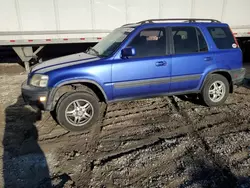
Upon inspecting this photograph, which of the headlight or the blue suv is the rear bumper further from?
the headlight

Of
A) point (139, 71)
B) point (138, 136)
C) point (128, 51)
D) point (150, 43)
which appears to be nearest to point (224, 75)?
point (150, 43)

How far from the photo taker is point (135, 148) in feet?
10.6

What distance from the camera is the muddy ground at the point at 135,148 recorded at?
103 inches

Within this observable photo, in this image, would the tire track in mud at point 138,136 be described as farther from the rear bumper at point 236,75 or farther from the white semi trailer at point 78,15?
the white semi trailer at point 78,15

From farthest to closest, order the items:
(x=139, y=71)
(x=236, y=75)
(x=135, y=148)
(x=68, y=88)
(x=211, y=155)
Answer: (x=236, y=75) → (x=139, y=71) → (x=68, y=88) → (x=135, y=148) → (x=211, y=155)

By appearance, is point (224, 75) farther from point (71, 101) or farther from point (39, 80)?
point (39, 80)

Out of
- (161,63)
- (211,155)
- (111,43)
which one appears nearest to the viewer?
(211,155)

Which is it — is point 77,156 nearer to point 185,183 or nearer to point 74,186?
point 74,186

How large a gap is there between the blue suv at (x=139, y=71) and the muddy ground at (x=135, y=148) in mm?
413

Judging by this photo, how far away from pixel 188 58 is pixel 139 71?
3.46ft

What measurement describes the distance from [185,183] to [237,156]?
1006 millimetres

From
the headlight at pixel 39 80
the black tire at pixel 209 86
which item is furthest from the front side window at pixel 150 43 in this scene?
the headlight at pixel 39 80

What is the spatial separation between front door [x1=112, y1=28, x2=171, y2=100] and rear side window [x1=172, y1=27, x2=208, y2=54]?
10.6 inches

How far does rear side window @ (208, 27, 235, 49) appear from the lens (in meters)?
4.40
